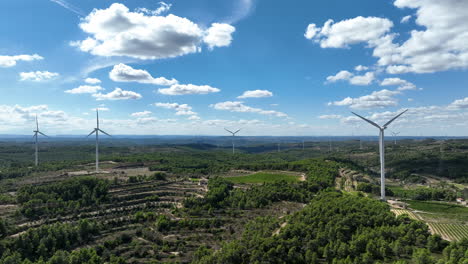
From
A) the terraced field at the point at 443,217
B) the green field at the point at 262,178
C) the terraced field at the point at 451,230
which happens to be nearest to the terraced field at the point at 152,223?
the green field at the point at 262,178

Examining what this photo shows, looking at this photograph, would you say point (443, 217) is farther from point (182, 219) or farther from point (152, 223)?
point (152, 223)

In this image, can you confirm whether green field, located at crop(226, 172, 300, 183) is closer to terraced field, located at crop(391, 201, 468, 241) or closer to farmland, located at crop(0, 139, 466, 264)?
farmland, located at crop(0, 139, 466, 264)

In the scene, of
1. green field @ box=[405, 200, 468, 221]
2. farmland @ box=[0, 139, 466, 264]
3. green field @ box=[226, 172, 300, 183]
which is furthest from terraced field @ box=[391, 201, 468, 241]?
green field @ box=[226, 172, 300, 183]

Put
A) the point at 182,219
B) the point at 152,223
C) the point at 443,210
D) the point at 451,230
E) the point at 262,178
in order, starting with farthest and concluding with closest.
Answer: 1. the point at 262,178
2. the point at 443,210
3. the point at 152,223
4. the point at 182,219
5. the point at 451,230

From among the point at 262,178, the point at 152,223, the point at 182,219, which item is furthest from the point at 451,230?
the point at 262,178

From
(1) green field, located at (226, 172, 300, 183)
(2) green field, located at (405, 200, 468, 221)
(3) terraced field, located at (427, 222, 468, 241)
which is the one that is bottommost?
(2) green field, located at (405, 200, 468, 221)

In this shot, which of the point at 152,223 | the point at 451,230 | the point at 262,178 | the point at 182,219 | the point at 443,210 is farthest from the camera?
the point at 262,178

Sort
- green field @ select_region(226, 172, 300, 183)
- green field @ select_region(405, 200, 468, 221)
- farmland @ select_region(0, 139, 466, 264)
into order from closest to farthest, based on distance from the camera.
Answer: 1. farmland @ select_region(0, 139, 466, 264)
2. green field @ select_region(405, 200, 468, 221)
3. green field @ select_region(226, 172, 300, 183)

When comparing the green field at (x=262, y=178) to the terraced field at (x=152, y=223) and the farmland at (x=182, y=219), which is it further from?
the terraced field at (x=152, y=223)

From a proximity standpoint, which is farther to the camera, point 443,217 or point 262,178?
point 262,178

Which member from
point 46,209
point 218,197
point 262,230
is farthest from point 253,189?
point 46,209

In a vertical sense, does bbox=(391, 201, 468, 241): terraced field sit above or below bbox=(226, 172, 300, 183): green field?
below

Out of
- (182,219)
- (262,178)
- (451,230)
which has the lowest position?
(182,219)
